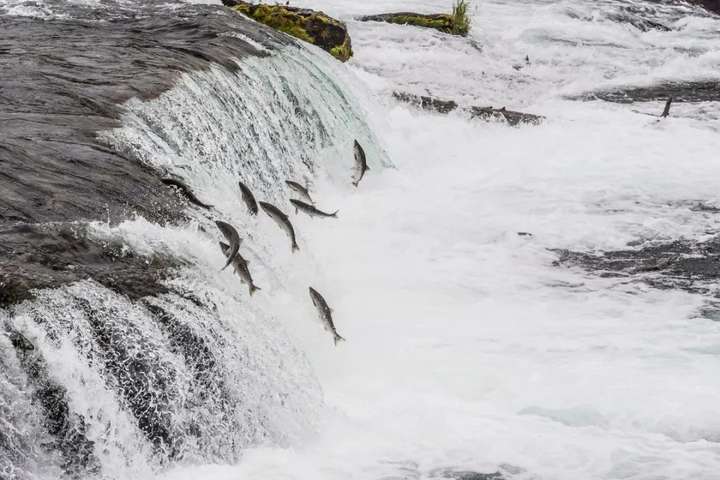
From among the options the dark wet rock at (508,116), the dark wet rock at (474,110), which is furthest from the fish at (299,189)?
the dark wet rock at (508,116)

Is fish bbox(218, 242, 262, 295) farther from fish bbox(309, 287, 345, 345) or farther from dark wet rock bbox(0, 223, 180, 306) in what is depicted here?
fish bbox(309, 287, 345, 345)

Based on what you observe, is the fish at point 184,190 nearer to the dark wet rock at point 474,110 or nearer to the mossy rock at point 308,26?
the dark wet rock at point 474,110

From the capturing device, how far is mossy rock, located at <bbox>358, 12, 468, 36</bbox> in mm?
16141

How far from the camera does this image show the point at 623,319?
715 centimetres

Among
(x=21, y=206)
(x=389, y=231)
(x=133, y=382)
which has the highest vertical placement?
(x=21, y=206)

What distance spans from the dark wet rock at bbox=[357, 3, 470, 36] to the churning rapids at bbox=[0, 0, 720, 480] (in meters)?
3.44

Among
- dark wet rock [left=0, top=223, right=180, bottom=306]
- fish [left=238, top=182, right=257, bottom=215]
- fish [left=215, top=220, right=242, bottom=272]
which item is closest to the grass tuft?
fish [left=238, top=182, right=257, bottom=215]

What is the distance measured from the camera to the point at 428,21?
1620 cm

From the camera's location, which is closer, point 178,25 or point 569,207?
point 569,207

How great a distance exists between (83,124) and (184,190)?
3.06ft

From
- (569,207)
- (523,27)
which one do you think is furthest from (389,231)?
(523,27)

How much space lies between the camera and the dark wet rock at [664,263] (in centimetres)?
774

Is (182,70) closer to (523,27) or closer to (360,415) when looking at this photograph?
(360,415)

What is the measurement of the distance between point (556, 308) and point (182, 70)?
360 cm
